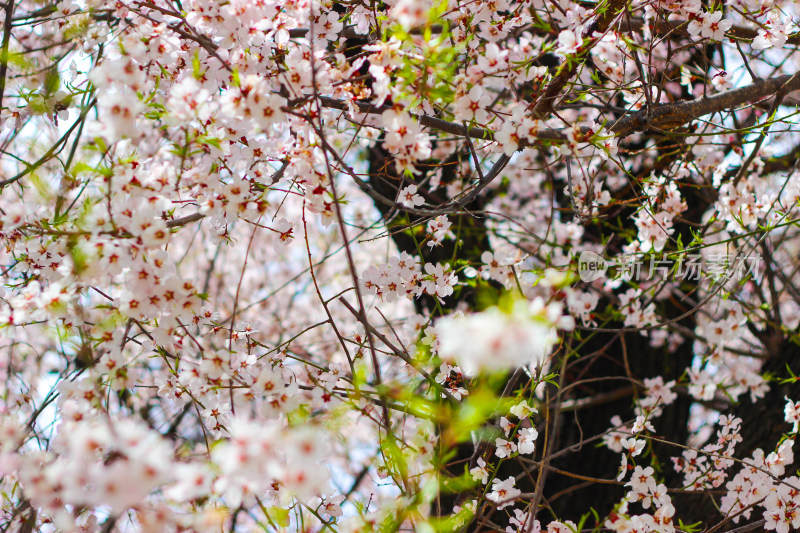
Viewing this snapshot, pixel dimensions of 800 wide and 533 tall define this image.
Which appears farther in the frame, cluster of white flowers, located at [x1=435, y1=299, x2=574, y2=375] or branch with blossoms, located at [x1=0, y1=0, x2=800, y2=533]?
branch with blossoms, located at [x1=0, y1=0, x2=800, y2=533]

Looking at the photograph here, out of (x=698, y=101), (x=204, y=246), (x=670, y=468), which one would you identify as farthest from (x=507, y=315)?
(x=204, y=246)

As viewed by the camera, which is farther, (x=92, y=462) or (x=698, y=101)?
(x=698, y=101)

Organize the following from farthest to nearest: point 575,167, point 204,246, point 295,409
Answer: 1. point 204,246
2. point 575,167
3. point 295,409

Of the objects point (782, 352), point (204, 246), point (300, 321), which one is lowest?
point (782, 352)

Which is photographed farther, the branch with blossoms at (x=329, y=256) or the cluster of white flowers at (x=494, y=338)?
the branch with blossoms at (x=329, y=256)

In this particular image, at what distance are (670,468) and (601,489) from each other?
0.36 metres

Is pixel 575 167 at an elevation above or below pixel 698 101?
above

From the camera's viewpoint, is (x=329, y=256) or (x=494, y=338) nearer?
(x=494, y=338)

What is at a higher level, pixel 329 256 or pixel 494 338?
pixel 329 256

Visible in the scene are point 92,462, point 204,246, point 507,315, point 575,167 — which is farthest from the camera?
point 204,246

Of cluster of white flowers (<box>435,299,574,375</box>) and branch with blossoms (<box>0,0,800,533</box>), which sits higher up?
branch with blossoms (<box>0,0,800,533</box>)

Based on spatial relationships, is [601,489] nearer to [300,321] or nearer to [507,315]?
[507,315]

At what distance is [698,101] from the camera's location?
205 cm

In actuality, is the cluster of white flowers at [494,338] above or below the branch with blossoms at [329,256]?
below
